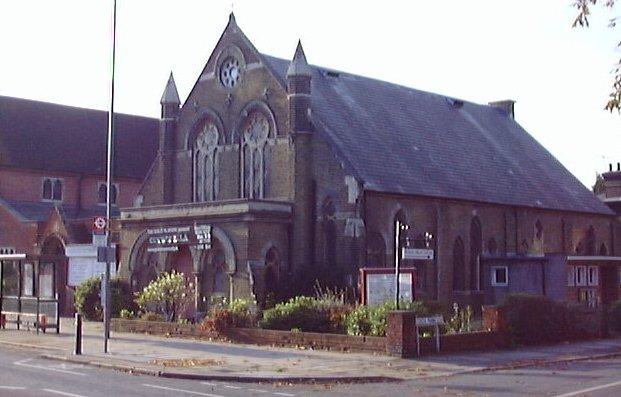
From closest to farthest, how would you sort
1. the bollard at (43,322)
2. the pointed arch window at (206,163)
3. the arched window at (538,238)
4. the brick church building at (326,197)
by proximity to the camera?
the bollard at (43,322), the brick church building at (326,197), the pointed arch window at (206,163), the arched window at (538,238)

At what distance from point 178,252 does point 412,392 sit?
25182mm

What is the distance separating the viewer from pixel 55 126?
64.3 m

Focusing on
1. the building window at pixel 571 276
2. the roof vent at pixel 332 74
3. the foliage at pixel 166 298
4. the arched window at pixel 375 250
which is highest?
the roof vent at pixel 332 74

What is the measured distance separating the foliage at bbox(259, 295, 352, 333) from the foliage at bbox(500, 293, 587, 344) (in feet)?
16.6

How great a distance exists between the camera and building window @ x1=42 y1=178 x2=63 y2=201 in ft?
199

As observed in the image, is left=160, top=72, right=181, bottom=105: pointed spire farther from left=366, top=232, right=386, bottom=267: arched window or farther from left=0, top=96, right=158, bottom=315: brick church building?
left=366, top=232, right=386, bottom=267: arched window

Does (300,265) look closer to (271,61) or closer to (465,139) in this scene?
(271,61)

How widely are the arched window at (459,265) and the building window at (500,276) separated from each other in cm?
207

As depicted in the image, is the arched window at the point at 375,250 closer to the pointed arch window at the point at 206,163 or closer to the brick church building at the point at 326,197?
the brick church building at the point at 326,197

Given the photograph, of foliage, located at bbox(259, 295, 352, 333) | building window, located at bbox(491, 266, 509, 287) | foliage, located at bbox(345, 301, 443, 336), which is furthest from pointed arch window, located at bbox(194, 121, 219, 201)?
foliage, located at bbox(345, 301, 443, 336)

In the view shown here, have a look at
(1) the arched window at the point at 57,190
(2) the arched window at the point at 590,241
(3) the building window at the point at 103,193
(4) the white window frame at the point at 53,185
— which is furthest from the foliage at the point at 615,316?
(1) the arched window at the point at 57,190

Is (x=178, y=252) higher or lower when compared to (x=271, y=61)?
lower

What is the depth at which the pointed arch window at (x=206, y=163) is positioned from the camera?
1844 inches

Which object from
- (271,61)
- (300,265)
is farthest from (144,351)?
(271,61)
